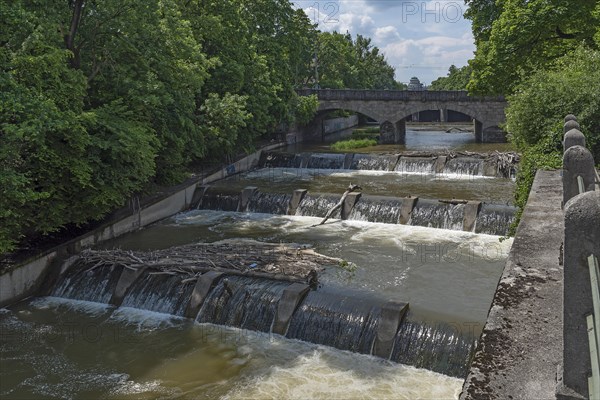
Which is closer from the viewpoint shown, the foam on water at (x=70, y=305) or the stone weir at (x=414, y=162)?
the foam on water at (x=70, y=305)

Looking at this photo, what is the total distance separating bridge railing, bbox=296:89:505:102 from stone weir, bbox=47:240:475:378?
119ft

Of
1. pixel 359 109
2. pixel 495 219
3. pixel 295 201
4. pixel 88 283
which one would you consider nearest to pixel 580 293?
pixel 88 283

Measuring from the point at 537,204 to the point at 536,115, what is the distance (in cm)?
797

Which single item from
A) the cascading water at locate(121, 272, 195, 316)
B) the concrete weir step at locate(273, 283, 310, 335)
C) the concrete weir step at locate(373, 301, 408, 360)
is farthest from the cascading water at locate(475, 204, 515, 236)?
the cascading water at locate(121, 272, 195, 316)

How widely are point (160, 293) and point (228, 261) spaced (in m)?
2.15

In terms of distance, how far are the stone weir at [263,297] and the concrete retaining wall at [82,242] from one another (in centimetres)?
70

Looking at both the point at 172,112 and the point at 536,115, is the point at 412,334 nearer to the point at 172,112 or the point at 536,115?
the point at 536,115

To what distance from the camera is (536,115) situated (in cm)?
1891

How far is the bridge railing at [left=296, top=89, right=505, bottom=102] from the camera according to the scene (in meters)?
49.0

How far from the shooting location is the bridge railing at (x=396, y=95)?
4897 centimetres

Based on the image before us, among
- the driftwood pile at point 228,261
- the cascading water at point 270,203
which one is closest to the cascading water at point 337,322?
the driftwood pile at point 228,261

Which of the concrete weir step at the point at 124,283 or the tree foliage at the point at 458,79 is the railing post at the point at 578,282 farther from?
the tree foliage at the point at 458,79

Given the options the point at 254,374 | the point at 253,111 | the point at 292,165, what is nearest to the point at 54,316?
the point at 254,374

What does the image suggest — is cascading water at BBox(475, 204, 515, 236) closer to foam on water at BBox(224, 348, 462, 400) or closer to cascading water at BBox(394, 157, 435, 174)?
foam on water at BBox(224, 348, 462, 400)
